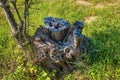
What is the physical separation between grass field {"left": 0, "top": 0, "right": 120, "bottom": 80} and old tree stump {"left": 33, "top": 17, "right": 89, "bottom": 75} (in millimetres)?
199

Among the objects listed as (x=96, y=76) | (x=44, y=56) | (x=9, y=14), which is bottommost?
(x=96, y=76)

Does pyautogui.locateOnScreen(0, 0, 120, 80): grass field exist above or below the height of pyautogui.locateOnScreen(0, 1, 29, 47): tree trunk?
below

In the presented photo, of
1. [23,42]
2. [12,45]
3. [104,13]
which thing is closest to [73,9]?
[104,13]

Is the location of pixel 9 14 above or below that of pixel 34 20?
above

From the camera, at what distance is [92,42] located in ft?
24.6

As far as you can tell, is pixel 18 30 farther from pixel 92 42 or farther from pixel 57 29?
pixel 92 42

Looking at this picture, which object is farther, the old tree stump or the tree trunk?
the tree trunk

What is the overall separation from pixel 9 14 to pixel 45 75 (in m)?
1.62

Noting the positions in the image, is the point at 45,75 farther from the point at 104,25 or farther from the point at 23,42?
the point at 104,25

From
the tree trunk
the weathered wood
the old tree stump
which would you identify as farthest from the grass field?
the weathered wood

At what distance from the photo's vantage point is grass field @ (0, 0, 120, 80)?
22.8 ft

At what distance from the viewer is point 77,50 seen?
22.5ft

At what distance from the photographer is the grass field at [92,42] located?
6.96 metres

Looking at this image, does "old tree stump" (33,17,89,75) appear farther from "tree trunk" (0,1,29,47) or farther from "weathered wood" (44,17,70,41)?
"tree trunk" (0,1,29,47)
